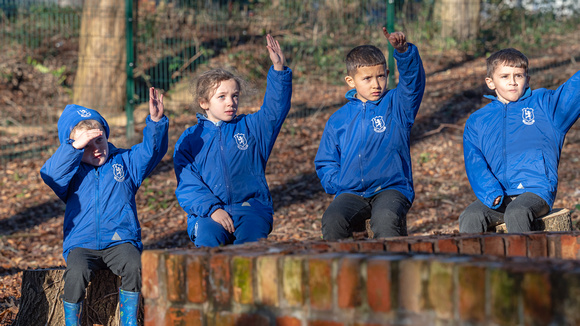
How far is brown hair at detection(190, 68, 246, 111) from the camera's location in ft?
13.9

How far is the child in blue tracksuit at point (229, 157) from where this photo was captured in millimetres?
3959

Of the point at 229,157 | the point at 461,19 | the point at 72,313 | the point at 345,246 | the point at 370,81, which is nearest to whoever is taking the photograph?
the point at 345,246

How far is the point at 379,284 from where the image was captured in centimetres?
189

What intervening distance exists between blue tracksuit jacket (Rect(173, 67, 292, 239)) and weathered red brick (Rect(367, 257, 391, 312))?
217 cm

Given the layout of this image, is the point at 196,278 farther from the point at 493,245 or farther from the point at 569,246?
the point at 569,246

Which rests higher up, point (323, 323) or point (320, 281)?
point (320, 281)

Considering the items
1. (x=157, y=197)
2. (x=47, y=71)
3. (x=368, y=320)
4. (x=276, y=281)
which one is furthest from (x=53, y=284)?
(x=47, y=71)

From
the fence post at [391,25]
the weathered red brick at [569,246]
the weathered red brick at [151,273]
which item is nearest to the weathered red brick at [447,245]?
the weathered red brick at [569,246]

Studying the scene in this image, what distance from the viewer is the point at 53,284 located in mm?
3771

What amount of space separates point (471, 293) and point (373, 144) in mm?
2579

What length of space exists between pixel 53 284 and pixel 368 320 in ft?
8.23

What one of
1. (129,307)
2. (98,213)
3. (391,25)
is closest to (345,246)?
(129,307)

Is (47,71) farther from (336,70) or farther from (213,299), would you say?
(213,299)

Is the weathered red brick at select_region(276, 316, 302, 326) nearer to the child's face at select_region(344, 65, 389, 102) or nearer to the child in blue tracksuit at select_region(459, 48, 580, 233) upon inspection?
the child in blue tracksuit at select_region(459, 48, 580, 233)
